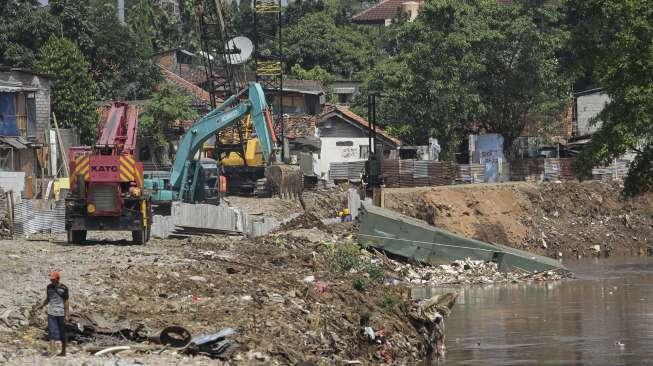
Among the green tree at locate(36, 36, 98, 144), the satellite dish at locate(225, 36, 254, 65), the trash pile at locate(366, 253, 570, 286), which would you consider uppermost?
Result: the satellite dish at locate(225, 36, 254, 65)

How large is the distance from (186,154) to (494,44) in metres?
26.6

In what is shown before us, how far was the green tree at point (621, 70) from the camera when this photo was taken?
2909 cm

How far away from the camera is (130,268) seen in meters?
28.5

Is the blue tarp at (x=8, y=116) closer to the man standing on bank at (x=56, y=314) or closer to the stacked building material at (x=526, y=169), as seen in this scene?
the stacked building material at (x=526, y=169)

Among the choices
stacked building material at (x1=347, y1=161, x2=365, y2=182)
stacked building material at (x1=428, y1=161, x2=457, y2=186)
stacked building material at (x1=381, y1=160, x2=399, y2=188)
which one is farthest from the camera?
stacked building material at (x1=347, y1=161, x2=365, y2=182)

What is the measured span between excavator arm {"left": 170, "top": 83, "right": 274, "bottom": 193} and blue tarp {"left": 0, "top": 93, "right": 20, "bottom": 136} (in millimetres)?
10804

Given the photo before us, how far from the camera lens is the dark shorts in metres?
19.3

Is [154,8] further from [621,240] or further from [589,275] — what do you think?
[589,275]

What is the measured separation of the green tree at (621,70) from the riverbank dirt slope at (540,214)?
30154 millimetres

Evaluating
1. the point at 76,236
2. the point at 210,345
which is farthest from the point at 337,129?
the point at 210,345

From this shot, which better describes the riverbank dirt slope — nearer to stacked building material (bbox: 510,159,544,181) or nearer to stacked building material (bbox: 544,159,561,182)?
stacked building material (bbox: 544,159,561,182)

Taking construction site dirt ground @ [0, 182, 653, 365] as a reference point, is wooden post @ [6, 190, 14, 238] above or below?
above

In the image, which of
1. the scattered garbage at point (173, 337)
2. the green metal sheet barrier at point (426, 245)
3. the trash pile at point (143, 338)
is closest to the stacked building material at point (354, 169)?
the green metal sheet barrier at point (426, 245)

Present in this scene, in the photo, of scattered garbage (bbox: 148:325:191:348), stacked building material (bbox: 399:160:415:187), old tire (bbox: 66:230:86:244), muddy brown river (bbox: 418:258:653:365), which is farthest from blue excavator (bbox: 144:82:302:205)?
scattered garbage (bbox: 148:325:191:348)
